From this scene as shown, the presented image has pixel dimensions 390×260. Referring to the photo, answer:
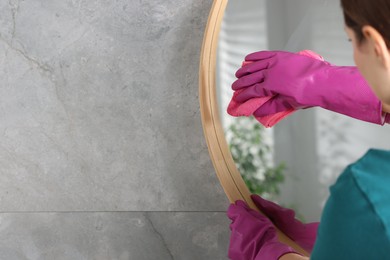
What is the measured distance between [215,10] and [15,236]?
1.38 feet

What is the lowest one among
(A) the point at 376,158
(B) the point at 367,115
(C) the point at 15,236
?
(C) the point at 15,236

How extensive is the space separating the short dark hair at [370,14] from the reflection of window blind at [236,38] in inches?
14.9

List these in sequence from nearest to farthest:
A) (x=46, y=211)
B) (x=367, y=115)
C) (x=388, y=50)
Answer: (x=388, y=50), (x=367, y=115), (x=46, y=211)

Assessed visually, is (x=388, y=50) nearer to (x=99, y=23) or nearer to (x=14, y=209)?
(x=99, y=23)

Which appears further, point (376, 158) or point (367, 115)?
point (367, 115)

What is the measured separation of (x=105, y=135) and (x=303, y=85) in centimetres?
28

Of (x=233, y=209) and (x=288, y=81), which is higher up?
(x=288, y=81)

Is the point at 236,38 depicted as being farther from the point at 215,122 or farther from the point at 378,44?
the point at 378,44

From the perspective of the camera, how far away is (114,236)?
0.93 metres

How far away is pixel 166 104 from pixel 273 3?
0.65ft

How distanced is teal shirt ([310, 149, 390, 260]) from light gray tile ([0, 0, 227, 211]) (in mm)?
423

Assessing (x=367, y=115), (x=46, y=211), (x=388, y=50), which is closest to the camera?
(x=388, y=50)

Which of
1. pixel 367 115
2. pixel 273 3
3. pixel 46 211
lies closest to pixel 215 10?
pixel 273 3

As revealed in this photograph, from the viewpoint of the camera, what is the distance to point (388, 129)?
888 millimetres
